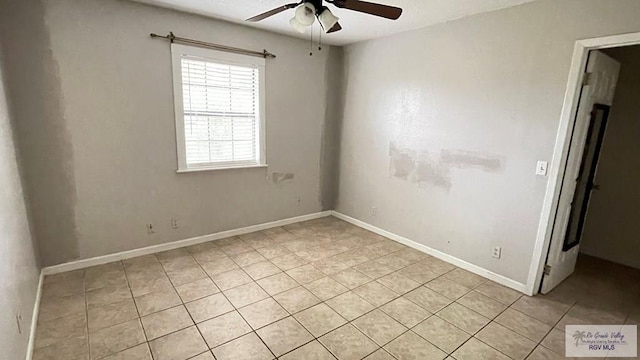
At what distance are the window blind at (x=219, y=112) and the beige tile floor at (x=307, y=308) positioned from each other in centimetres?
116

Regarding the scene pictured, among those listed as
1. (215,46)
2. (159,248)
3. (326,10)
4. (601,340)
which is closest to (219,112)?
(215,46)

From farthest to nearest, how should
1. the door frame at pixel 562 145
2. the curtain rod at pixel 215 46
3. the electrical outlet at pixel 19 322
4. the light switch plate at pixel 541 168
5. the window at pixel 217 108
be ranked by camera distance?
the window at pixel 217 108 < the curtain rod at pixel 215 46 < the light switch plate at pixel 541 168 < the door frame at pixel 562 145 < the electrical outlet at pixel 19 322

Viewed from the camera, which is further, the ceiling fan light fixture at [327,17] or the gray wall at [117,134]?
the gray wall at [117,134]

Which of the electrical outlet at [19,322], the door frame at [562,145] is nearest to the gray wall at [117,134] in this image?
the electrical outlet at [19,322]

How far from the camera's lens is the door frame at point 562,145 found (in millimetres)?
2225

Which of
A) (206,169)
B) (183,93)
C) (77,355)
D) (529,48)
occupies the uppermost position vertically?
(529,48)

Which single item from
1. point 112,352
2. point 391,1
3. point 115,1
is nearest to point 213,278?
point 112,352

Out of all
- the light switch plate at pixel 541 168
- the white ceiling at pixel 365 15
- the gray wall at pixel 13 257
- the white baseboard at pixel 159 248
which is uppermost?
the white ceiling at pixel 365 15

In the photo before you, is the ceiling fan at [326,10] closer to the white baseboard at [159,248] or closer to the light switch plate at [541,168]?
the light switch plate at [541,168]

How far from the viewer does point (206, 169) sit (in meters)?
3.51

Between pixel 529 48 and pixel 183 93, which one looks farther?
pixel 183 93

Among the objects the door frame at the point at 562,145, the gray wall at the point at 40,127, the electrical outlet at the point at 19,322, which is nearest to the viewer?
the electrical outlet at the point at 19,322

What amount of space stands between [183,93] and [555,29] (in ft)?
11.4

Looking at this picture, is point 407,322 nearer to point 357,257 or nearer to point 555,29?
point 357,257
